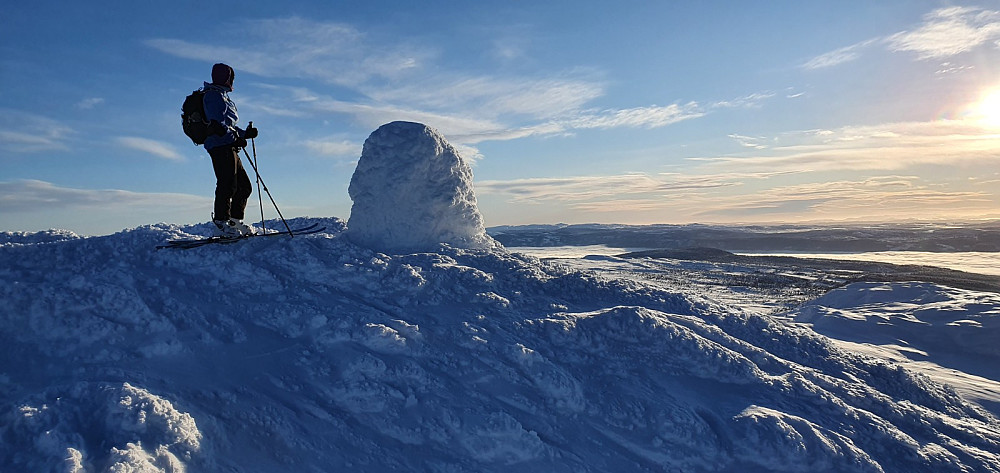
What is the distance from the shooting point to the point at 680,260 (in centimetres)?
6494

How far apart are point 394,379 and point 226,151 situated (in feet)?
14.1

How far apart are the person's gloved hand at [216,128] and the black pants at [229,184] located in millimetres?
328

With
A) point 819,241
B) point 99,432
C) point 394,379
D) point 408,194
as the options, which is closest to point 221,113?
point 408,194

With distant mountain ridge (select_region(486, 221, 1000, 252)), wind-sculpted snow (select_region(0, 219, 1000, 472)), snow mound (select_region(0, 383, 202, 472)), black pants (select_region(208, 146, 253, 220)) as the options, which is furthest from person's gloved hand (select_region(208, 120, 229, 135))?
distant mountain ridge (select_region(486, 221, 1000, 252))

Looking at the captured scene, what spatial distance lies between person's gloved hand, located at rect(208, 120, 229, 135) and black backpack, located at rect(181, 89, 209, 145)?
0.16 m

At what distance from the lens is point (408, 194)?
9281 millimetres

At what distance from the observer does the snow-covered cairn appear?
30.2 ft

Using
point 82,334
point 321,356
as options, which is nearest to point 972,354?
point 321,356

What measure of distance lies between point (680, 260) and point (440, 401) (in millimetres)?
64466

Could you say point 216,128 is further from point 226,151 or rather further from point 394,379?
point 394,379

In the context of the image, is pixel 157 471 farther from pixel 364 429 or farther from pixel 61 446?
pixel 364 429

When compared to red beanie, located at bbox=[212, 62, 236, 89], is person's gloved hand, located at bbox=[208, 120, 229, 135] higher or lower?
lower

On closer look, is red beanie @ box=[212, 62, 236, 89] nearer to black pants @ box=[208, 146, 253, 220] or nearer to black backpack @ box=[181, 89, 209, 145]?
black backpack @ box=[181, 89, 209, 145]

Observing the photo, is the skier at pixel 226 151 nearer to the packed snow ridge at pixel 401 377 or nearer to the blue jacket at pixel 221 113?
the blue jacket at pixel 221 113
